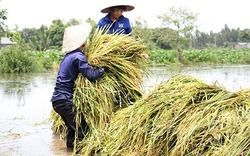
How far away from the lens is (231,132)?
368 cm

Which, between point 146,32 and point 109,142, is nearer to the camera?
point 109,142

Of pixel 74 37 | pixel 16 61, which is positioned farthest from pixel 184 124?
pixel 16 61

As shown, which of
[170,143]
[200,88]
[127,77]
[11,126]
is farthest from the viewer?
[11,126]

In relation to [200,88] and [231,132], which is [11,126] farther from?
[231,132]

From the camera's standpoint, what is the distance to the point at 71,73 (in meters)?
5.75

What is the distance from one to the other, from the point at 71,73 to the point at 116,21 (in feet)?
4.53

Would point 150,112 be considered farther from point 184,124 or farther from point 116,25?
point 116,25

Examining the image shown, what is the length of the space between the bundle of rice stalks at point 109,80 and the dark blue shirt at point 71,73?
84mm

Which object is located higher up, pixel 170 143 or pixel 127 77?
pixel 127 77

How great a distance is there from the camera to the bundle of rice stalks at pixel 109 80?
562 cm

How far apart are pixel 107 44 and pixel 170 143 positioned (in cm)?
231

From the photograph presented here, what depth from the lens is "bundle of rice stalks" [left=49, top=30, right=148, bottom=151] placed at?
5621 mm

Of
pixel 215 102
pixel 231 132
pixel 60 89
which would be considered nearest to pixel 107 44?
pixel 60 89

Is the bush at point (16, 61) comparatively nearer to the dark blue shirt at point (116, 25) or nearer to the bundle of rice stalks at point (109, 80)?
the dark blue shirt at point (116, 25)
